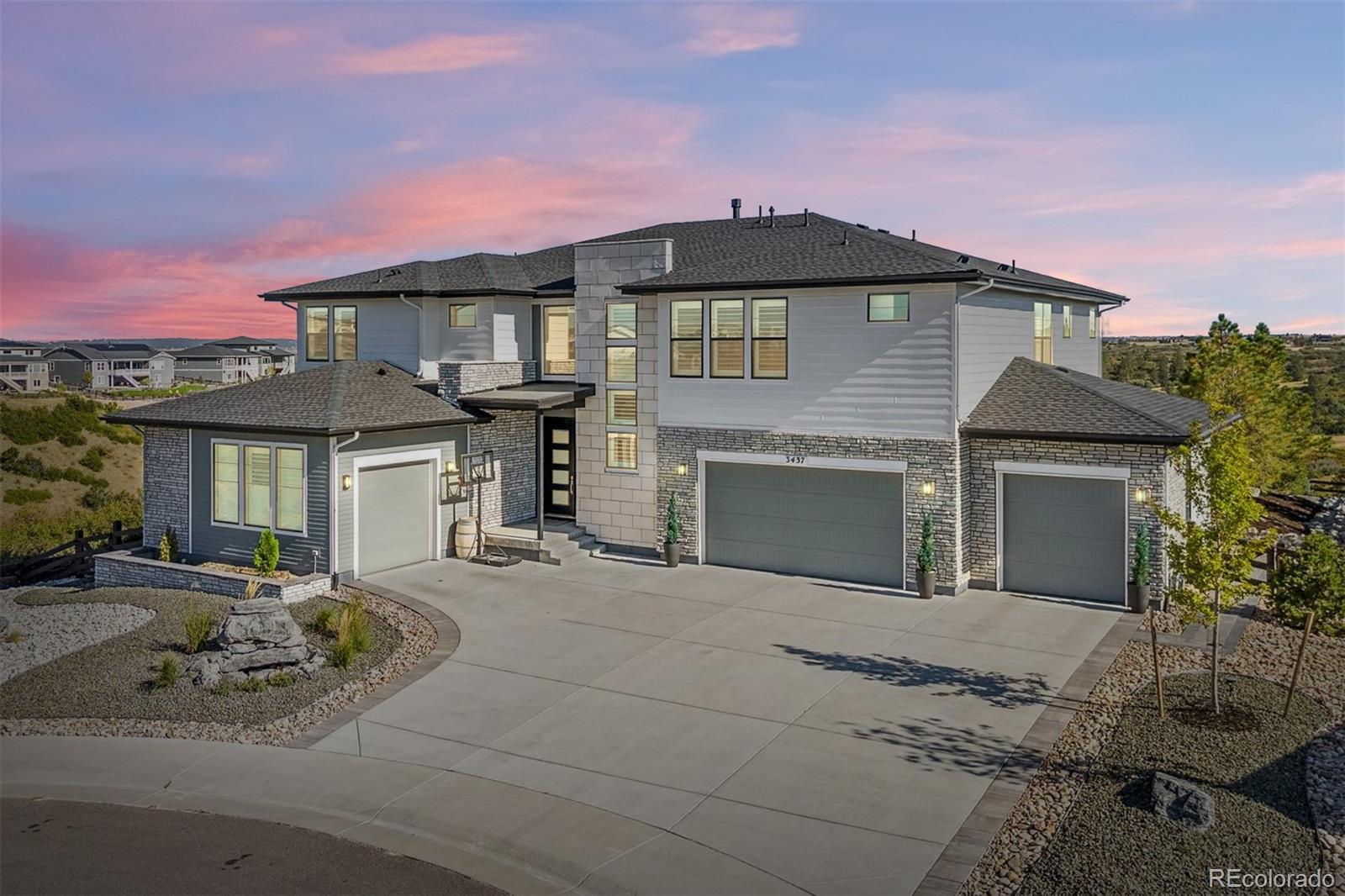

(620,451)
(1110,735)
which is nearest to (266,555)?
(620,451)

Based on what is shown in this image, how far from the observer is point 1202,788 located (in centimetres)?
952

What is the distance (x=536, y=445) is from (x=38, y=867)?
47.9ft

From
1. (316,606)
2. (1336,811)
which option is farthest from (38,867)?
(1336,811)

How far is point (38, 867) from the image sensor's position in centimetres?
881

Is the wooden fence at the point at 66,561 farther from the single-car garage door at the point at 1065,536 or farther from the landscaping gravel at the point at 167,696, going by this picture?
the single-car garage door at the point at 1065,536

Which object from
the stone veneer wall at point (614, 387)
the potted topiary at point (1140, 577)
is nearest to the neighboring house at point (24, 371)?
the stone veneer wall at point (614, 387)

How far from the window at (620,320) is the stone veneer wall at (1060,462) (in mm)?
7348

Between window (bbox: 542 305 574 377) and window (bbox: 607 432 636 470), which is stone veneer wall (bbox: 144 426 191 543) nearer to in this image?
window (bbox: 542 305 574 377)

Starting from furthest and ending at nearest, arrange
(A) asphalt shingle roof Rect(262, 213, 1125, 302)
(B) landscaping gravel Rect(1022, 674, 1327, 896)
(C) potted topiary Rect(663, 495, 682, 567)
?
(C) potted topiary Rect(663, 495, 682, 567) < (A) asphalt shingle roof Rect(262, 213, 1125, 302) < (B) landscaping gravel Rect(1022, 674, 1327, 896)

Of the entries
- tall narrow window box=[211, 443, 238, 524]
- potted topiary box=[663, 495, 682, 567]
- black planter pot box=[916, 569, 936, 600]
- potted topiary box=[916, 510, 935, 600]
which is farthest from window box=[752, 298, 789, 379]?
tall narrow window box=[211, 443, 238, 524]

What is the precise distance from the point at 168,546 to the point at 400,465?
4.78 m

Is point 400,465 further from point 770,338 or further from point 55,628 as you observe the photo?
point 770,338

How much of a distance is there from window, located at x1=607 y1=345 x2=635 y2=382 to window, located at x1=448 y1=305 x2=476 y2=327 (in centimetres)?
364

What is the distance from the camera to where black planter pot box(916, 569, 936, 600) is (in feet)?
57.8
